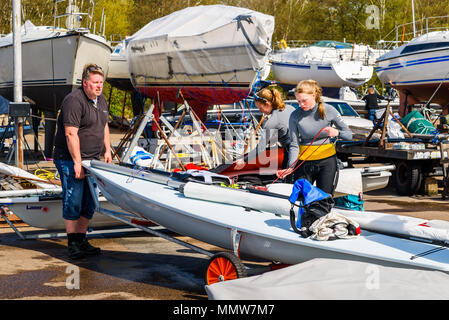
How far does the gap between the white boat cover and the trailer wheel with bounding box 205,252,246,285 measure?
7626mm

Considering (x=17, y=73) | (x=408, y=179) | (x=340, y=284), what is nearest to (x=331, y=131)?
(x=340, y=284)

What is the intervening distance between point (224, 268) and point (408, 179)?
677cm

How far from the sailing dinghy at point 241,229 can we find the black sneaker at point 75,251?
1.98 ft

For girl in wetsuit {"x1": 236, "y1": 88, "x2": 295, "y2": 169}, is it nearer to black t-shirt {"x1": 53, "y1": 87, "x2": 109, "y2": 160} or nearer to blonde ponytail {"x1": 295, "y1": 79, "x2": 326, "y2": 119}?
blonde ponytail {"x1": 295, "y1": 79, "x2": 326, "y2": 119}

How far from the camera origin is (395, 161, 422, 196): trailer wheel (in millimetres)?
10555

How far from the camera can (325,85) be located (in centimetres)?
3041

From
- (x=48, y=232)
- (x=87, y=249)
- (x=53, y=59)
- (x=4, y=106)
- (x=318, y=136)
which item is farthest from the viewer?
(x=4, y=106)

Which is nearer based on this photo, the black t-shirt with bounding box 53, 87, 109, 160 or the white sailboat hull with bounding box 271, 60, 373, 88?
the black t-shirt with bounding box 53, 87, 109, 160

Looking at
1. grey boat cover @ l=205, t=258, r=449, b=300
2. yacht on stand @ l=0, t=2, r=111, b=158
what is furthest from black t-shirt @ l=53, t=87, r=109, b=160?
yacht on stand @ l=0, t=2, r=111, b=158

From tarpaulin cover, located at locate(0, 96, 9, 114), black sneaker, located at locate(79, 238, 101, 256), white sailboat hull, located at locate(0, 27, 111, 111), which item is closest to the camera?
black sneaker, located at locate(79, 238, 101, 256)

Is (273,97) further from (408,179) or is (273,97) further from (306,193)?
(408,179)

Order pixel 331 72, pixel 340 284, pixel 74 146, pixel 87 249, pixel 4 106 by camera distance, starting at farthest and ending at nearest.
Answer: pixel 331 72, pixel 4 106, pixel 87 249, pixel 74 146, pixel 340 284

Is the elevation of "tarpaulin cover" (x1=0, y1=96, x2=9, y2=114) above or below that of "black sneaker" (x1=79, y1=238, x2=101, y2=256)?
above

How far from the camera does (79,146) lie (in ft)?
19.9
